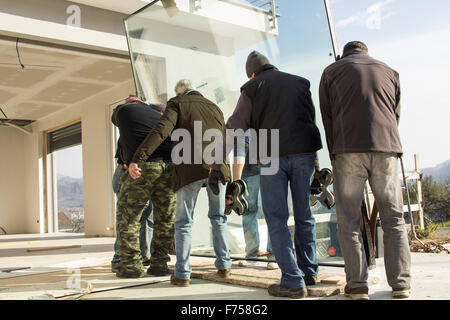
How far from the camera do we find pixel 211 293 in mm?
2822

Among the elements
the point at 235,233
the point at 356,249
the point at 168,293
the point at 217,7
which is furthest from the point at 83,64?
the point at 356,249

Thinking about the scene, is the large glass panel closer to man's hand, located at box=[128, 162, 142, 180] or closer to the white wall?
man's hand, located at box=[128, 162, 142, 180]

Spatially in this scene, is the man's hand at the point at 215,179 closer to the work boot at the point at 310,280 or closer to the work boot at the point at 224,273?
the work boot at the point at 224,273

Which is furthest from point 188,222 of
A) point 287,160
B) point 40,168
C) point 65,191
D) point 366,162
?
point 65,191

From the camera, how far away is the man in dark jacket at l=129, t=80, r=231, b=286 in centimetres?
304

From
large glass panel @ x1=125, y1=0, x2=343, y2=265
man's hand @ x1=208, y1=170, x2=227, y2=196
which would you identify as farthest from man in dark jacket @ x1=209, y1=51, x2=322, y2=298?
large glass panel @ x1=125, y1=0, x2=343, y2=265

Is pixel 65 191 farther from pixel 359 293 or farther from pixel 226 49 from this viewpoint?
pixel 359 293

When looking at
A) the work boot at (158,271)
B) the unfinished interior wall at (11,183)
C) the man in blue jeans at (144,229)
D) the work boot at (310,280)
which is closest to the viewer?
the work boot at (310,280)

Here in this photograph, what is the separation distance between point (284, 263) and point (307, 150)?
65 cm

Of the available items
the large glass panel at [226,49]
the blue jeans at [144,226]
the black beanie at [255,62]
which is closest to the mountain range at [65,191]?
the large glass panel at [226,49]

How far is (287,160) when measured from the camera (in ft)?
8.58

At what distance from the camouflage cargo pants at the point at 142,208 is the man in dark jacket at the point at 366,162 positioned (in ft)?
4.57

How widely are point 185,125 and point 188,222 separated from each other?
653mm

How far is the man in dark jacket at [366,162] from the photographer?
2404 millimetres
